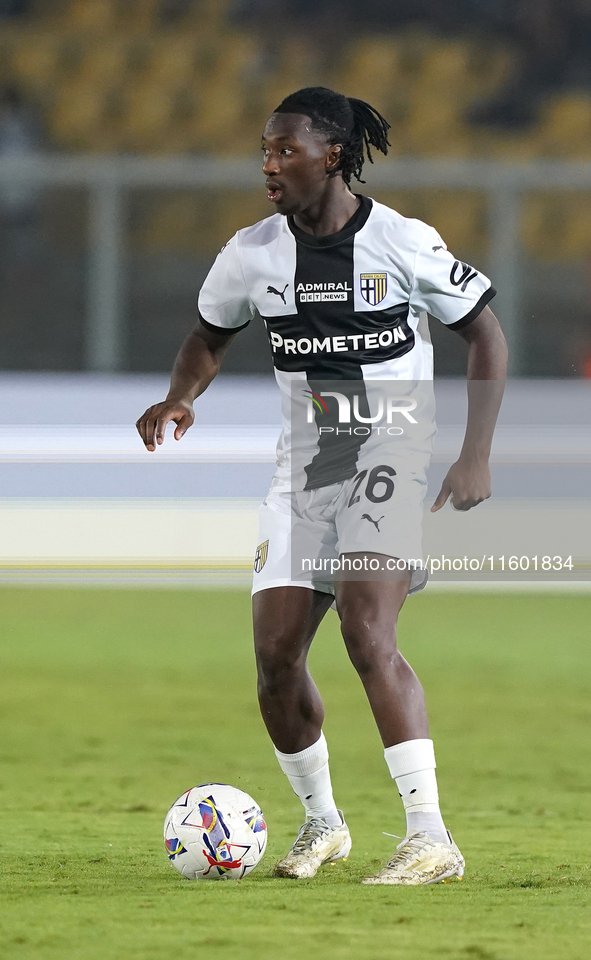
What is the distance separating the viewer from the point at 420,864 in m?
2.94

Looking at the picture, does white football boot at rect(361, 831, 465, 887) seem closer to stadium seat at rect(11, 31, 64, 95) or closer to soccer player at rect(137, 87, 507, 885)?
soccer player at rect(137, 87, 507, 885)

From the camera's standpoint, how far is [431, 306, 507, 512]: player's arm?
3.21 metres

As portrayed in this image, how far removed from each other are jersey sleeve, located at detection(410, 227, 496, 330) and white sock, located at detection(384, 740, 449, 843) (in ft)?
3.36

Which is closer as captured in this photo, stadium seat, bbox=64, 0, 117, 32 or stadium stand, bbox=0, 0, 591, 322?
stadium stand, bbox=0, 0, 591, 322

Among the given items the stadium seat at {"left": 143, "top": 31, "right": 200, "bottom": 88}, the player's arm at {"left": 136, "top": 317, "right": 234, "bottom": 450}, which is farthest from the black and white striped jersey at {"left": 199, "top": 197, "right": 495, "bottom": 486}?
the stadium seat at {"left": 143, "top": 31, "right": 200, "bottom": 88}

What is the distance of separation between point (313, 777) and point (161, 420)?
3.08 ft

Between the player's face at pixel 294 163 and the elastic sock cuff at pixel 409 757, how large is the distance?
4.15 feet

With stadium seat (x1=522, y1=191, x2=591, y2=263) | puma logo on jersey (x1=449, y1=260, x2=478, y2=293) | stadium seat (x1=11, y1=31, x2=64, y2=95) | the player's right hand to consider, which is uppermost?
stadium seat (x1=11, y1=31, x2=64, y2=95)

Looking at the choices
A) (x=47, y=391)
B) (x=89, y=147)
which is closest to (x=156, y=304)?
(x=47, y=391)

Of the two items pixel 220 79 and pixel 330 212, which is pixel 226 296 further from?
pixel 220 79

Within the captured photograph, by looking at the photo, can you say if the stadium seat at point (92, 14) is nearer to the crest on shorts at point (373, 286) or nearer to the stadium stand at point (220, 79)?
the stadium stand at point (220, 79)

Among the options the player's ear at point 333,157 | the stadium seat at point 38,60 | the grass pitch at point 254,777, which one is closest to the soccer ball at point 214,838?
the grass pitch at point 254,777

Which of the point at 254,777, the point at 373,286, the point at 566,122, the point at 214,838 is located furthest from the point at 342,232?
the point at 566,122

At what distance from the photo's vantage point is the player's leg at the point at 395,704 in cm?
301
